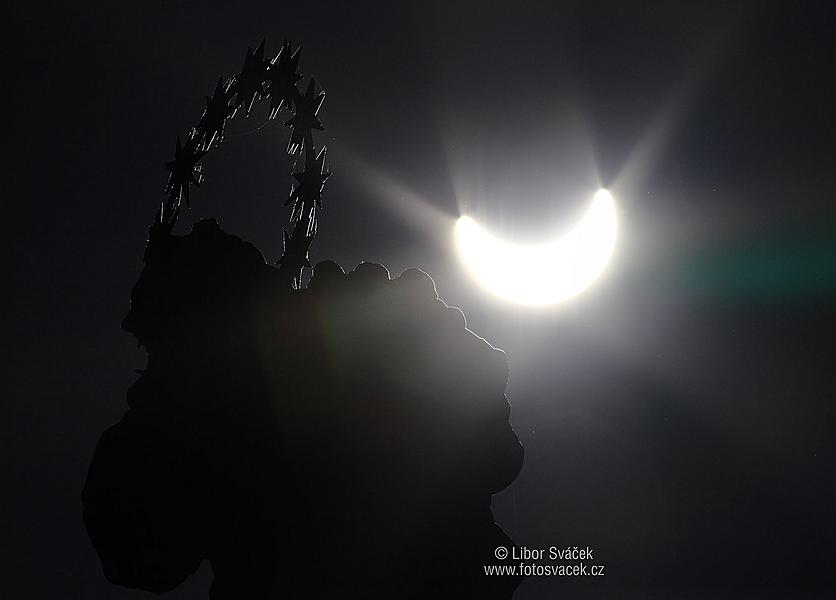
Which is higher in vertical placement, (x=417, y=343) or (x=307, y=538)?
(x=417, y=343)

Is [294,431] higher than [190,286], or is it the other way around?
[190,286]

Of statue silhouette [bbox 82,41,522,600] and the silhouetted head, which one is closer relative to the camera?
statue silhouette [bbox 82,41,522,600]

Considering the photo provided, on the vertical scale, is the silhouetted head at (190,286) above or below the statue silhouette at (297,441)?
above

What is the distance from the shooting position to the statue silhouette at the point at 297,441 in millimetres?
8055

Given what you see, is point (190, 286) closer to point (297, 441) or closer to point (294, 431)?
point (294, 431)

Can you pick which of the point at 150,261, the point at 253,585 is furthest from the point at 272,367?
the point at 253,585

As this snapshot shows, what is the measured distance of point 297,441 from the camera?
8281 mm

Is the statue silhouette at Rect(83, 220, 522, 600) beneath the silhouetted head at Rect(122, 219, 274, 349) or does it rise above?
beneath

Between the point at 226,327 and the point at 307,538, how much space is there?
278 cm

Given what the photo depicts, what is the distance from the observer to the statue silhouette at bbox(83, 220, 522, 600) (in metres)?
8.05

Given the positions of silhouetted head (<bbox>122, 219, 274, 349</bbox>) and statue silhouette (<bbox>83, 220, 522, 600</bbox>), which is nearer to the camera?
statue silhouette (<bbox>83, 220, 522, 600</bbox>)

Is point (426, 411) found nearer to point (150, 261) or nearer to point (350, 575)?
point (350, 575)

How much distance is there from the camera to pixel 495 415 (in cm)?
874

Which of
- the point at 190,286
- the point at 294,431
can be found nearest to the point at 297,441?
the point at 294,431
